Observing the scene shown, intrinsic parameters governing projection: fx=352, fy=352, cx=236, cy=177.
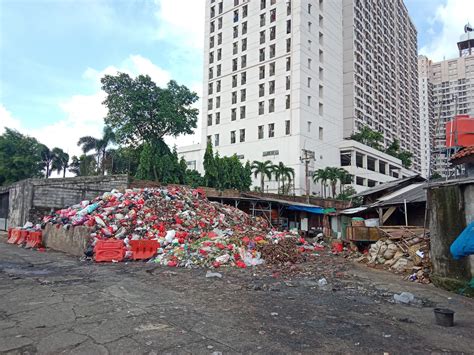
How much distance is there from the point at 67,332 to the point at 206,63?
2225 inches

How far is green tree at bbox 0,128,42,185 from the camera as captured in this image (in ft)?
128

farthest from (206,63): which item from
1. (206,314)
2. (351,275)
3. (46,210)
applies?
(206,314)

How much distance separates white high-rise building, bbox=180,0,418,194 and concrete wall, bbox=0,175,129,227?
26.4 m

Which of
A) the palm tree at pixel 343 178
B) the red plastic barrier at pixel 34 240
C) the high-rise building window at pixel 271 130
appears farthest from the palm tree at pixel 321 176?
the red plastic barrier at pixel 34 240

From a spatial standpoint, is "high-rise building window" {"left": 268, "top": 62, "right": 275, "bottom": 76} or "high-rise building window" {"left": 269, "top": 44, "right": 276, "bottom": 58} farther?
"high-rise building window" {"left": 269, "top": 44, "right": 276, "bottom": 58}

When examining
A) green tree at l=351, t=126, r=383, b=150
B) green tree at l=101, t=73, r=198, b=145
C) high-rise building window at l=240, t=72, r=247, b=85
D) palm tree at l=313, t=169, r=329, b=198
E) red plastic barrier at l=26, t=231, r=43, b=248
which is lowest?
red plastic barrier at l=26, t=231, r=43, b=248

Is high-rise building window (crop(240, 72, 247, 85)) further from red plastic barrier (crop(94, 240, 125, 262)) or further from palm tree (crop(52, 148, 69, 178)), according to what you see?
red plastic barrier (crop(94, 240, 125, 262))

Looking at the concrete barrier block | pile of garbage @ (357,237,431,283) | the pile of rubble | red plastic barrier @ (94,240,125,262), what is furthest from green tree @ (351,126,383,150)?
red plastic barrier @ (94,240,125,262)

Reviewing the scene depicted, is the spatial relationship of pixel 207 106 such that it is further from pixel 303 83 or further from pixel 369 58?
pixel 369 58

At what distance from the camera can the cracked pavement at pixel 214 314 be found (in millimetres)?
4375

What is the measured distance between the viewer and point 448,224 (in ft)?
27.3

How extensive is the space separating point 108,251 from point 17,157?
3373 centimetres

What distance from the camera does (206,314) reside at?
577cm

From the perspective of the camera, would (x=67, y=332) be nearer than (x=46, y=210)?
Yes
